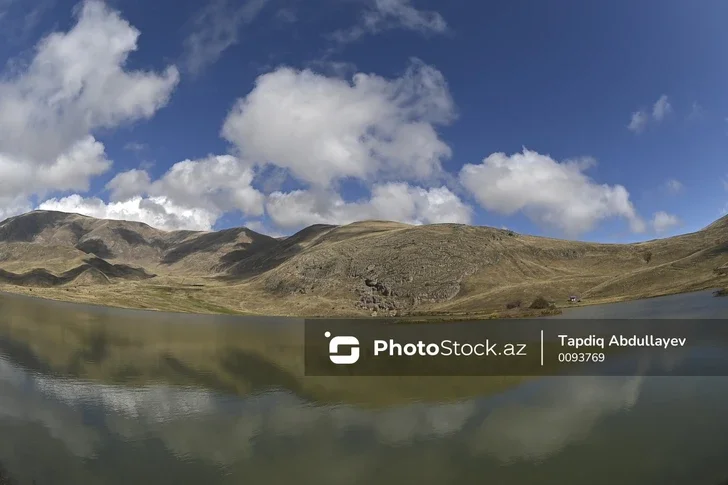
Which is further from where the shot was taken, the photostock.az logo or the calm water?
the photostock.az logo

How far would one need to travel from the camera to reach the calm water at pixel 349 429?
85.9 ft

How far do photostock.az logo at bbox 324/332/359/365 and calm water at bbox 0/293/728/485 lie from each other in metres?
12.3

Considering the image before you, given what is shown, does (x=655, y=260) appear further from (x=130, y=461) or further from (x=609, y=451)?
(x=130, y=461)

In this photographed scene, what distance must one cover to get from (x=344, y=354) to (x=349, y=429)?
4195 centimetres

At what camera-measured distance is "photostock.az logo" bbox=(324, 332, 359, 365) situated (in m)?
66.9

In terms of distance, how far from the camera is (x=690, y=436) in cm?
2848

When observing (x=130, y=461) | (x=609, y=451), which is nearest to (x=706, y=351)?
(x=609, y=451)

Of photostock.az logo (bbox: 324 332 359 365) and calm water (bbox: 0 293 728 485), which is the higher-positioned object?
Answer: calm water (bbox: 0 293 728 485)
